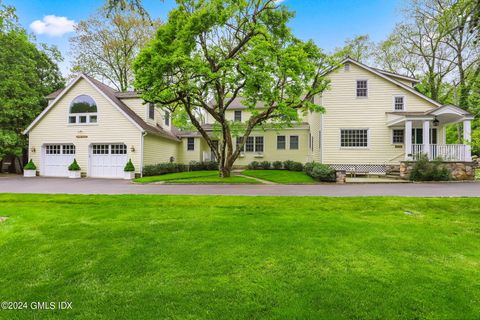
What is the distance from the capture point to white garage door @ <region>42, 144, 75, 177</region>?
19.8m

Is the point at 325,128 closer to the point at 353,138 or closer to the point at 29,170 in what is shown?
the point at 353,138

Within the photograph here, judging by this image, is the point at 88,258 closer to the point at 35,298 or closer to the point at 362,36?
the point at 35,298

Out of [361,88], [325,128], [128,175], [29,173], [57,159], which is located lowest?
[128,175]

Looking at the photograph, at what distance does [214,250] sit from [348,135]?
17175 mm

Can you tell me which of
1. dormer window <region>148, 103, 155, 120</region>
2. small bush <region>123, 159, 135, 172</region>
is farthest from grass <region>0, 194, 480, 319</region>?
dormer window <region>148, 103, 155, 120</region>

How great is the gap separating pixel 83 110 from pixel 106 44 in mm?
13529

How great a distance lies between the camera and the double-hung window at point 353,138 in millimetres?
18766

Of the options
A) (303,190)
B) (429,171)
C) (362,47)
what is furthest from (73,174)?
(362,47)

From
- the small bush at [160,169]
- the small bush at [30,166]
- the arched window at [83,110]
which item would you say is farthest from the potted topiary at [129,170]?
the small bush at [30,166]

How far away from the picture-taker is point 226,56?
54.6 feet

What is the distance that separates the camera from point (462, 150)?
16062 mm

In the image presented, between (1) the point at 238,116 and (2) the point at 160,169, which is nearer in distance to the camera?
(2) the point at 160,169

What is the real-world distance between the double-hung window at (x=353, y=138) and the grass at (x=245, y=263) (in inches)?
482

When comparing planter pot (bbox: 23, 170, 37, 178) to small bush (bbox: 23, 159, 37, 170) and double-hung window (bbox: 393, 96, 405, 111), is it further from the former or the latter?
double-hung window (bbox: 393, 96, 405, 111)
